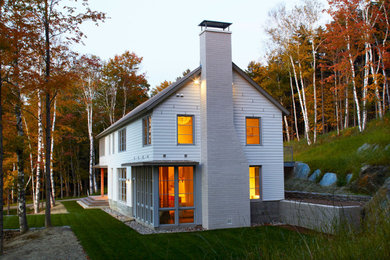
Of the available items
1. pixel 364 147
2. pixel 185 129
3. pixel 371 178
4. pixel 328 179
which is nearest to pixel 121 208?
pixel 185 129

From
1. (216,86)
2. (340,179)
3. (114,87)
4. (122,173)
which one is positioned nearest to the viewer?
(216,86)

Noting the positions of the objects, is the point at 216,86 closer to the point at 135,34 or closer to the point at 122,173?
the point at 122,173

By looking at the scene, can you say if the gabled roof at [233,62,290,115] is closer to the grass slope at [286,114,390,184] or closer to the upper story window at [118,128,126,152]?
the grass slope at [286,114,390,184]

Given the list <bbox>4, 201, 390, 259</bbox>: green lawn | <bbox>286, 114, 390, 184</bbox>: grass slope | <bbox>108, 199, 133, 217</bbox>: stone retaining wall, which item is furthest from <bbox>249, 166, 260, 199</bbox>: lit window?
<bbox>108, 199, 133, 217</bbox>: stone retaining wall

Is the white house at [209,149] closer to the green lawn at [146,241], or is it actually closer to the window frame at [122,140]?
the green lawn at [146,241]

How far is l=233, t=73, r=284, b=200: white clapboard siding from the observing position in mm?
14383

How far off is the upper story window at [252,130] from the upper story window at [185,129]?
97.7 inches

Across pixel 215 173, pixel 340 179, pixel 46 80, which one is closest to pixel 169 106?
pixel 215 173

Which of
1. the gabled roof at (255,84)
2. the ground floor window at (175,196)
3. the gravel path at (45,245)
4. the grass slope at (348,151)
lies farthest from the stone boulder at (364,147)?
the gravel path at (45,245)

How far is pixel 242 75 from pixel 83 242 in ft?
28.6

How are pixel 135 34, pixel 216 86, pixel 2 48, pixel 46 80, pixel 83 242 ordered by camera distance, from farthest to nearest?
pixel 135 34 < pixel 216 86 < pixel 46 80 < pixel 83 242 < pixel 2 48

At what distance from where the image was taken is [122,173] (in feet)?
61.9

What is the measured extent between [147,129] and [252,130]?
4403 mm

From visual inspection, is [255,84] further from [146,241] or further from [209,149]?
[146,241]
